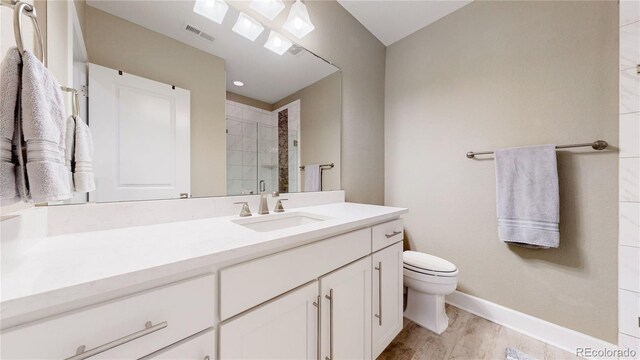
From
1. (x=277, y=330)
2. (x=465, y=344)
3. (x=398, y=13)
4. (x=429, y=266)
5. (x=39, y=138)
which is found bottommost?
(x=465, y=344)

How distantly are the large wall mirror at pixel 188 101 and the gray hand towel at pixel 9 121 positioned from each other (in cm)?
46

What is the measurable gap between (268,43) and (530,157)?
6.05ft

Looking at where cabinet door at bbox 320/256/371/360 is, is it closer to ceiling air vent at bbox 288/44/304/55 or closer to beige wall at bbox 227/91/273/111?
beige wall at bbox 227/91/273/111

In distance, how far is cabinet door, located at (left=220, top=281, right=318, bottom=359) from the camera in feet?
2.05

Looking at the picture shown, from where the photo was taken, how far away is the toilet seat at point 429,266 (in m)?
1.44

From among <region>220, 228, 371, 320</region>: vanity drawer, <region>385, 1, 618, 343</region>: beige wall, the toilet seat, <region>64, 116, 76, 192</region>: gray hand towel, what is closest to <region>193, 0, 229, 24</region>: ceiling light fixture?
<region>64, 116, 76, 192</region>: gray hand towel

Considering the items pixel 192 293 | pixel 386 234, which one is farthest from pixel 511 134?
pixel 192 293

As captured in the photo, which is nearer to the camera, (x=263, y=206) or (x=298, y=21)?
(x=263, y=206)

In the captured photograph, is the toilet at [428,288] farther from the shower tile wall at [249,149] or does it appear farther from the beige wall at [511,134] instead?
the shower tile wall at [249,149]

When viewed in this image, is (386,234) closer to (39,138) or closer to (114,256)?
(114,256)

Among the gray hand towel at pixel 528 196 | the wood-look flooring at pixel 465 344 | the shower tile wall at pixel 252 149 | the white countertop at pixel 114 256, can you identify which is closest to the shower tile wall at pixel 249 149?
the shower tile wall at pixel 252 149

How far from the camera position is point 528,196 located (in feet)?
4.65

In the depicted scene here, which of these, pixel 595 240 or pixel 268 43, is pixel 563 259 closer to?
pixel 595 240

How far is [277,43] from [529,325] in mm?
2511
